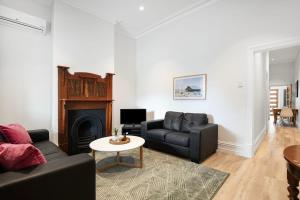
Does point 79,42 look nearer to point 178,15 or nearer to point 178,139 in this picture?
point 178,15

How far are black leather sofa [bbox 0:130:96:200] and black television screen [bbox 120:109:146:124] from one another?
292 cm

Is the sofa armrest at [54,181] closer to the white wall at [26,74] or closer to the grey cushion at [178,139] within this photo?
the grey cushion at [178,139]

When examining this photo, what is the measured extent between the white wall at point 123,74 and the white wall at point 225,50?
124 centimetres

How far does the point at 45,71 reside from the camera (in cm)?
350

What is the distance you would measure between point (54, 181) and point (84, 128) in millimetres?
2682

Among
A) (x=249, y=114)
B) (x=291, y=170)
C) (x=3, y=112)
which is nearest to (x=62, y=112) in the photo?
(x=3, y=112)

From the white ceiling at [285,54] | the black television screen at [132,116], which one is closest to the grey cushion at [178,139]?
the black television screen at [132,116]

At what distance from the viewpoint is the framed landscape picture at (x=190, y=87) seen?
3828mm

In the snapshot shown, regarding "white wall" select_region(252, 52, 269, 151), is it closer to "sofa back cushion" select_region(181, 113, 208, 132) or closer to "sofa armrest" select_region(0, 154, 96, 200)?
"sofa back cushion" select_region(181, 113, 208, 132)

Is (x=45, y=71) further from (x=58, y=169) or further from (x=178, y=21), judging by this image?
(x=178, y=21)

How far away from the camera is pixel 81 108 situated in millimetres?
3605

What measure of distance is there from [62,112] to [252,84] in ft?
13.0

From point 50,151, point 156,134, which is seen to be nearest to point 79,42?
point 50,151

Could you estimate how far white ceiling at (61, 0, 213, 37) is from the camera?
3.60 meters
